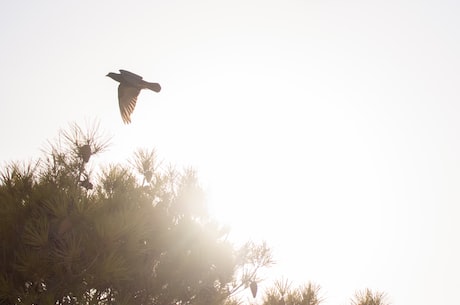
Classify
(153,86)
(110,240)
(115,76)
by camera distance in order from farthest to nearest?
(115,76), (153,86), (110,240)

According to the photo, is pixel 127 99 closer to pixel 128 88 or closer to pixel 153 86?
pixel 128 88

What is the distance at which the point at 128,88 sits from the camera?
25.2 ft

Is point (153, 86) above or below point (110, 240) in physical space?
above

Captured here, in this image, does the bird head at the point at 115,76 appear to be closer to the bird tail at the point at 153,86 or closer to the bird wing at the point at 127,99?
the bird wing at the point at 127,99

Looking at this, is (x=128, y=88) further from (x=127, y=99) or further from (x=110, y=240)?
(x=110, y=240)

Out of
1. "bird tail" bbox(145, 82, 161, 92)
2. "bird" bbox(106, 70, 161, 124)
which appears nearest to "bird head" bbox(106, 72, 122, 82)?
"bird" bbox(106, 70, 161, 124)

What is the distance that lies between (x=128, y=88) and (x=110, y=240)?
335cm

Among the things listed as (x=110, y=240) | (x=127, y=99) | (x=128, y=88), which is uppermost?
(x=128, y=88)

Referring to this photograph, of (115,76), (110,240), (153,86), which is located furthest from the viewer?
(115,76)

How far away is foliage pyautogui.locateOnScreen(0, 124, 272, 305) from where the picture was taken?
4.93 meters

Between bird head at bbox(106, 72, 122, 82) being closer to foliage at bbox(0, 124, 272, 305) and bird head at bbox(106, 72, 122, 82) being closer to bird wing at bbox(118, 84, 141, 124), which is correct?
bird wing at bbox(118, 84, 141, 124)

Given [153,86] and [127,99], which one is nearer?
[153,86]

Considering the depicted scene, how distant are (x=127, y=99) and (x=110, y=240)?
3249mm

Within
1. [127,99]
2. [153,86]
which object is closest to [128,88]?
[127,99]
